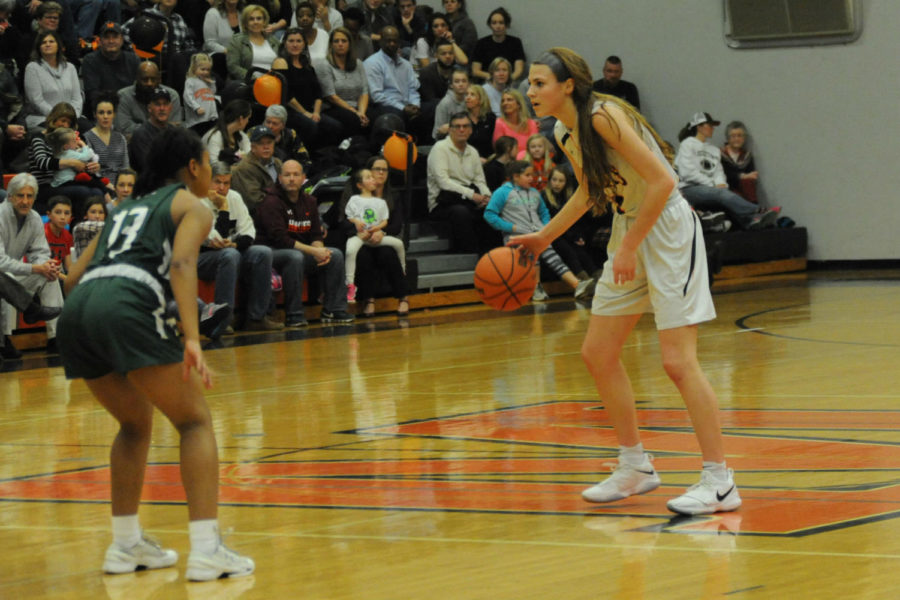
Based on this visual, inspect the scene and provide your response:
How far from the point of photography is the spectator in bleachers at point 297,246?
13.3m

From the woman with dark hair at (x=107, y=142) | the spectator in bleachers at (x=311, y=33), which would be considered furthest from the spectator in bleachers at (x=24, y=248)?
the spectator in bleachers at (x=311, y=33)

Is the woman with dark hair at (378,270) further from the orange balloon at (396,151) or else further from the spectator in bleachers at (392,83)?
the spectator in bleachers at (392,83)

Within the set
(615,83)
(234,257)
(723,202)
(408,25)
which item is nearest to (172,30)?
(408,25)

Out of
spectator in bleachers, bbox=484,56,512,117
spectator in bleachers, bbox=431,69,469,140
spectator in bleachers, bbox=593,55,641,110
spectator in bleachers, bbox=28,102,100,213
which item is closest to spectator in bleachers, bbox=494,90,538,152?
spectator in bleachers, bbox=431,69,469,140

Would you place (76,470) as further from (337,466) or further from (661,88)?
(661,88)

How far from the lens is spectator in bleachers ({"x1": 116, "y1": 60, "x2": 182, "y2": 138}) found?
13.9 m

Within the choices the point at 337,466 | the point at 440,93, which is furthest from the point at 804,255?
the point at 337,466

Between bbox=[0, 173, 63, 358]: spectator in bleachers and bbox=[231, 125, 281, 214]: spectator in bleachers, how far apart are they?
2.45m

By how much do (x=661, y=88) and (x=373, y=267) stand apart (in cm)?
669

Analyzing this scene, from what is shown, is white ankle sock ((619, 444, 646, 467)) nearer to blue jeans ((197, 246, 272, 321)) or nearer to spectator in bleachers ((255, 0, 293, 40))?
blue jeans ((197, 246, 272, 321))

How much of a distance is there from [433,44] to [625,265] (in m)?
14.4

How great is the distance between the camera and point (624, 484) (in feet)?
17.5

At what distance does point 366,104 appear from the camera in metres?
16.7

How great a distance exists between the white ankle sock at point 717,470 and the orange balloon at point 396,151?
10831 millimetres
